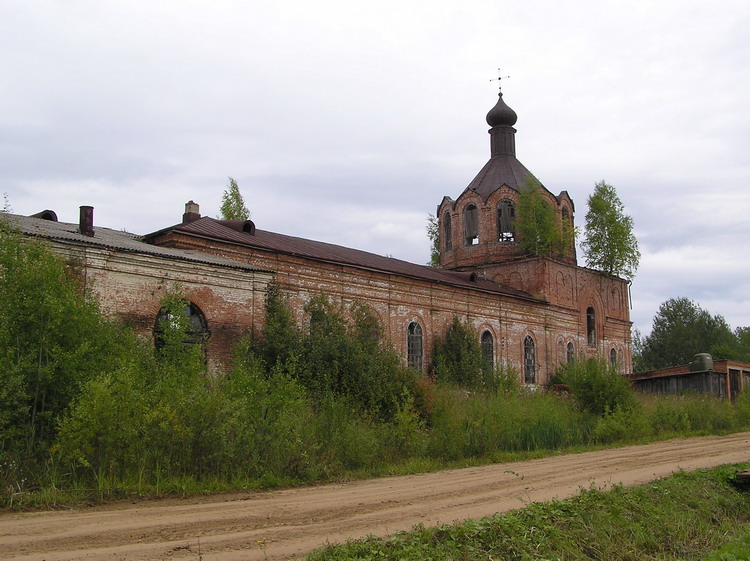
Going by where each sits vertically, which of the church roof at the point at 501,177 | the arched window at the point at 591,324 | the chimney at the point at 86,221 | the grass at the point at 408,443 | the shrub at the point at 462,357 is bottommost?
the grass at the point at 408,443

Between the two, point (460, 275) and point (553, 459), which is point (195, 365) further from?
point (460, 275)

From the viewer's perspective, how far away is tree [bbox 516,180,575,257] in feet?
116

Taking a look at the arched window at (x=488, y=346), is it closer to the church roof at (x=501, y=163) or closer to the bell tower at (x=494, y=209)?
the bell tower at (x=494, y=209)

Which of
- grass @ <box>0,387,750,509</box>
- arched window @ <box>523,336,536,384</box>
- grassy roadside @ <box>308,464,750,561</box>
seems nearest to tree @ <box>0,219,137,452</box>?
grass @ <box>0,387,750,509</box>

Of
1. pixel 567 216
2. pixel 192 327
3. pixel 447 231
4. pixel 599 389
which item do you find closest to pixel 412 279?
pixel 599 389

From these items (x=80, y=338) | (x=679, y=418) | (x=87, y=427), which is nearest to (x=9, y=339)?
(x=80, y=338)

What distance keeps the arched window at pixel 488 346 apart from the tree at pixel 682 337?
102 feet

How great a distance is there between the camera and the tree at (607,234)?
38125 millimetres

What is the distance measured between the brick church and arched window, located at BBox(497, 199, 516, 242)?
0.05 metres

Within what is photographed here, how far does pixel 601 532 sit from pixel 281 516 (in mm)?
3906

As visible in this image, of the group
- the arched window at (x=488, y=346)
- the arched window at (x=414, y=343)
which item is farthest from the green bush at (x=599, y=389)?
the arched window at (x=488, y=346)

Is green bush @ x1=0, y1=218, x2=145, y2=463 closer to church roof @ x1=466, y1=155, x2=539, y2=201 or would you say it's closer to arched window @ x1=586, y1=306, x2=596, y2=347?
church roof @ x1=466, y1=155, x2=539, y2=201

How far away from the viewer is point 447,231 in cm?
3859

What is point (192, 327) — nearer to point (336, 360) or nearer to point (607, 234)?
point (336, 360)
